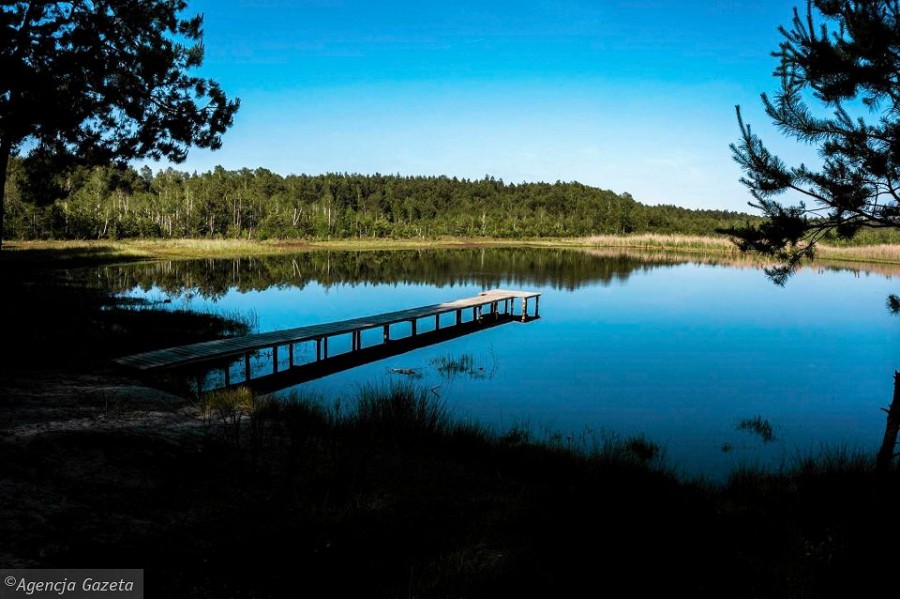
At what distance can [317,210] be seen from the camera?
305 feet

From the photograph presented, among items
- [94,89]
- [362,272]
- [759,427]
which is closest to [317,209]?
[362,272]

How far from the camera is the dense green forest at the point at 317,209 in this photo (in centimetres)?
5122

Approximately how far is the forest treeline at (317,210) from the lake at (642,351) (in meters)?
7.91

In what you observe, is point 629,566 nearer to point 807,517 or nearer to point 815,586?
point 815,586

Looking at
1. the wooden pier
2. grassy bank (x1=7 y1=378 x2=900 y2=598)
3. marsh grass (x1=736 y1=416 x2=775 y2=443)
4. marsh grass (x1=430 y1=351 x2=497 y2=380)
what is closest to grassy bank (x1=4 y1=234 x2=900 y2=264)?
the wooden pier

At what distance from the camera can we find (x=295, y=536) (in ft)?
14.6

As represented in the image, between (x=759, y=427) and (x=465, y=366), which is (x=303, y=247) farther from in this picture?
(x=759, y=427)

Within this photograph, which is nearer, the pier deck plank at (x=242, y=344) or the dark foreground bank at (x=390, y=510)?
the dark foreground bank at (x=390, y=510)

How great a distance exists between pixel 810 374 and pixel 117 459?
13964 millimetres

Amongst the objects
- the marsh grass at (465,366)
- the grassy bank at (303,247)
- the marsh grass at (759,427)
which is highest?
the grassy bank at (303,247)

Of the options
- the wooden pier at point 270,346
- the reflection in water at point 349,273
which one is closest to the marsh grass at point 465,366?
the wooden pier at point 270,346

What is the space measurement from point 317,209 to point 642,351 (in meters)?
85.0

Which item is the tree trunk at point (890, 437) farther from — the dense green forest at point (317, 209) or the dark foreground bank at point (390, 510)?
the dense green forest at point (317, 209)

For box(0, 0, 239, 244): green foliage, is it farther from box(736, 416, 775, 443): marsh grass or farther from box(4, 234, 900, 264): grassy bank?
box(4, 234, 900, 264): grassy bank
